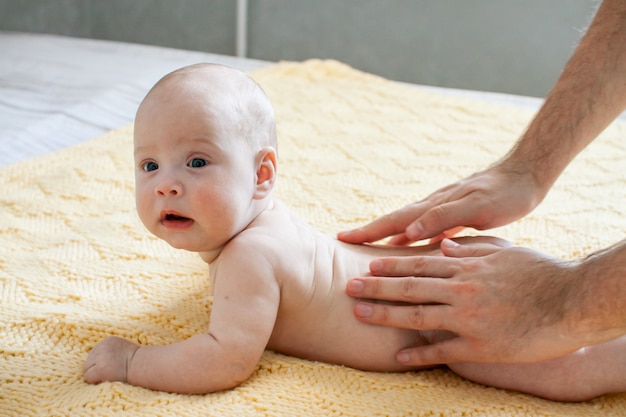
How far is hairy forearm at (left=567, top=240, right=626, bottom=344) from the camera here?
929mm

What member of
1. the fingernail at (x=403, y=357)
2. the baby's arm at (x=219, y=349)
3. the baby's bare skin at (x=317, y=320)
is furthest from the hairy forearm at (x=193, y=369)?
the fingernail at (x=403, y=357)

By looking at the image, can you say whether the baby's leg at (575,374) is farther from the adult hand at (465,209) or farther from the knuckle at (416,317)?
the adult hand at (465,209)

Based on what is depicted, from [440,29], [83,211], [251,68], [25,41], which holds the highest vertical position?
[440,29]

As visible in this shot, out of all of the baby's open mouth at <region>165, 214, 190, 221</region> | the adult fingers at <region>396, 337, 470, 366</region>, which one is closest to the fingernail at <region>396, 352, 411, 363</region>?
the adult fingers at <region>396, 337, 470, 366</region>

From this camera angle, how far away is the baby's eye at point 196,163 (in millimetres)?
1050

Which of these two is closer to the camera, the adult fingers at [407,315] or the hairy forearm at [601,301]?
the hairy forearm at [601,301]

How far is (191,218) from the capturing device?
105 cm

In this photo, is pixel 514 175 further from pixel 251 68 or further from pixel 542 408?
pixel 251 68

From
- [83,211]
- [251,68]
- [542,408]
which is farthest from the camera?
[251,68]

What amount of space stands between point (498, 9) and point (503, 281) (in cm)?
267

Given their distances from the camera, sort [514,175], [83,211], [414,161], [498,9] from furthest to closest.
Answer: [498,9] < [414,161] < [83,211] < [514,175]

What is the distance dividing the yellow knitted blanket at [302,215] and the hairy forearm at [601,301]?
0.14 m

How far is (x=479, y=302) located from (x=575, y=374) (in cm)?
17

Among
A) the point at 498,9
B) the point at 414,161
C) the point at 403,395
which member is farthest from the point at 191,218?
the point at 498,9
